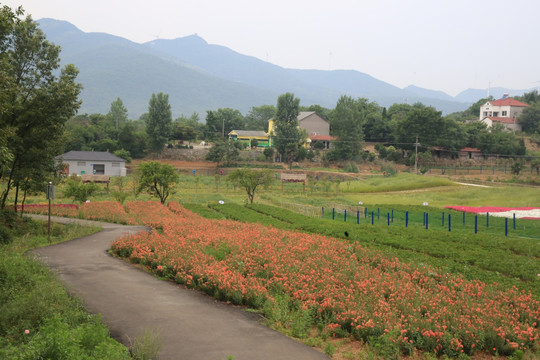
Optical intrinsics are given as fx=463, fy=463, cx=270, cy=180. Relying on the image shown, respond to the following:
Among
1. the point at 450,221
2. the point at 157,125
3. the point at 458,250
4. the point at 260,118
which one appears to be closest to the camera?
the point at 458,250

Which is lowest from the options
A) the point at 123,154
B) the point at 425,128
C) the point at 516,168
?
the point at 516,168

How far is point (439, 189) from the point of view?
6556 cm

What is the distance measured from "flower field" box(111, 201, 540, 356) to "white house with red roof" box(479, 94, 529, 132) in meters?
123

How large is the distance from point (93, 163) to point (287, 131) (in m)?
41.2

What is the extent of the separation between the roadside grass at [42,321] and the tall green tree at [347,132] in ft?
288

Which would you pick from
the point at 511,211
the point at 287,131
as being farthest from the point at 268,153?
the point at 511,211

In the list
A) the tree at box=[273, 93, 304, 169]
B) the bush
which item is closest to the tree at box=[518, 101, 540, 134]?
the tree at box=[273, 93, 304, 169]

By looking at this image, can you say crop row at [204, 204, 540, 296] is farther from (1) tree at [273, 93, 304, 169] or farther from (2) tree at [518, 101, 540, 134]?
(2) tree at [518, 101, 540, 134]

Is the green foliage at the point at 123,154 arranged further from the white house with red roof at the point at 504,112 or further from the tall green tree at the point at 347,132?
the white house with red roof at the point at 504,112

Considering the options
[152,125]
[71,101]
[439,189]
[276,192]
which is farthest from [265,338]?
[152,125]

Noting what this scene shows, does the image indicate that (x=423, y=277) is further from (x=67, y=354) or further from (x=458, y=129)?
(x=458, y=129)

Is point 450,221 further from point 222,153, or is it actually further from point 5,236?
point 222,153

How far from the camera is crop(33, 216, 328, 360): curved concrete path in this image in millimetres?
10289

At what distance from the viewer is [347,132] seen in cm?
10219
